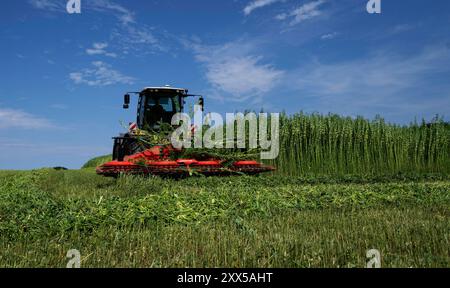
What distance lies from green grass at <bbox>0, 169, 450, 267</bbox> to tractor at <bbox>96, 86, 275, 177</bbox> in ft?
10.5

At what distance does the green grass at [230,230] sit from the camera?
4.30 meters

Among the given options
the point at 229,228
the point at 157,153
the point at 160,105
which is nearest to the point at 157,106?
the point at 160,105

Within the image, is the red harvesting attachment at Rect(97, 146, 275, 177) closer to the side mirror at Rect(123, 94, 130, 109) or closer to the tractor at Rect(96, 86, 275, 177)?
the tractor at Rect(96, 86, 275, 177)

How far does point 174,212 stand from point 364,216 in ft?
9.07

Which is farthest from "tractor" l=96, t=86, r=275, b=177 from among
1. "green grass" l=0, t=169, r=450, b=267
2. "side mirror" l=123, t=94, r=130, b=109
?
"green grass" l=0, t=169, r=450, b=267

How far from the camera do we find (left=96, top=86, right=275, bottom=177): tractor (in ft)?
39.0

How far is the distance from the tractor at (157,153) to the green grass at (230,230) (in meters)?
3.20

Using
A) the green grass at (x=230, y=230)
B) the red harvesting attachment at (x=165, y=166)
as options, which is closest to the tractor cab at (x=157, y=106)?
the red harvesting attachment at (x=165, y=166)

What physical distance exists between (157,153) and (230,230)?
23.8 feet

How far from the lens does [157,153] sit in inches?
488

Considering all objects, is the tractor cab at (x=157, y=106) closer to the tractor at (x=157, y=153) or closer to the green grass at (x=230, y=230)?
the tractor at (x=157, y=153)

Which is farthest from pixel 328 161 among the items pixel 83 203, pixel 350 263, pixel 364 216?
pixel 350 263
